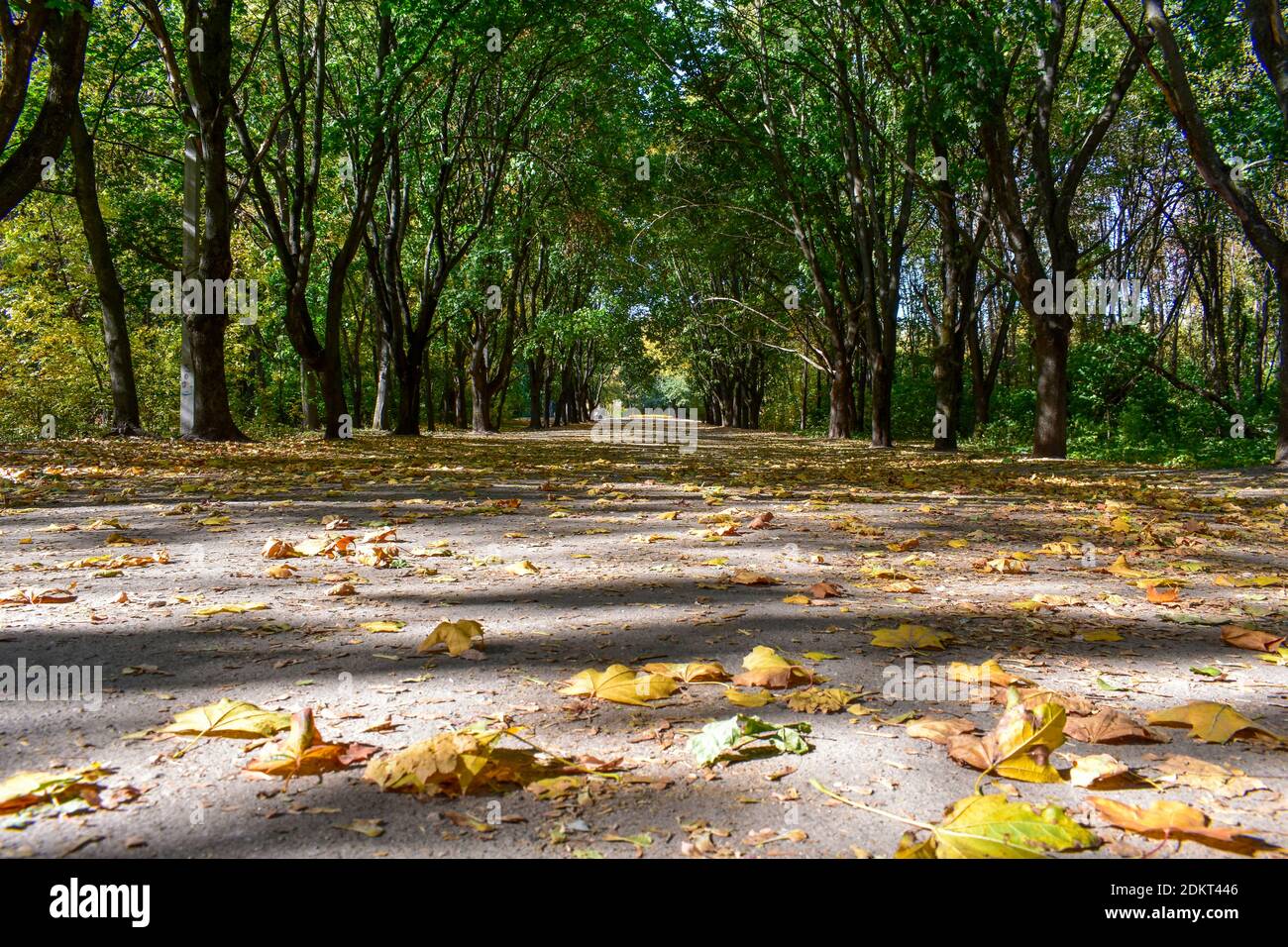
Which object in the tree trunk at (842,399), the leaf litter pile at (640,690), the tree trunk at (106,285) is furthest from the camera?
the tree trunk at (842,399)

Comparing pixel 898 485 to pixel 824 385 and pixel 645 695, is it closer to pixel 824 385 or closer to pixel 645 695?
pixel 645 695

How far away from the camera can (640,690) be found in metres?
2.39

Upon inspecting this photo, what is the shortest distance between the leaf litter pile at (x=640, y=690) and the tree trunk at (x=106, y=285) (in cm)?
1038

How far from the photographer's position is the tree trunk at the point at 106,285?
14.1 meters

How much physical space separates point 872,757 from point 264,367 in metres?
39.8

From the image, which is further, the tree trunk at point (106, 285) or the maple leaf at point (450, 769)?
the tree trunk at point (106, 285)

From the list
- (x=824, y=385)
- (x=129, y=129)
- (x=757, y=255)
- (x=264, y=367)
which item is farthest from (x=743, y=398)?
(x=129, y=129)

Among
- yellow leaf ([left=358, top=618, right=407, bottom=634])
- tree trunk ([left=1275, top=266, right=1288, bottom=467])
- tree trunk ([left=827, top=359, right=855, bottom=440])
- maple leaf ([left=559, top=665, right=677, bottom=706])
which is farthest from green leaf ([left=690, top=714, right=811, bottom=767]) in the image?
tree trunk ([left=827, top=359, right=855, bottom=440])

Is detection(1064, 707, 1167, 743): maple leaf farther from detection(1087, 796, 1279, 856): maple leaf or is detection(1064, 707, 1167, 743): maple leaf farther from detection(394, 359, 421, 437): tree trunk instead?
detection(394, 359, 421, 437): tree trunk

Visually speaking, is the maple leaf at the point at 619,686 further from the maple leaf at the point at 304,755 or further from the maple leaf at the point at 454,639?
the maple leaf at the point at 304,755

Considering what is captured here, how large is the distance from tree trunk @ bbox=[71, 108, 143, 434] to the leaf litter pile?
409 inches

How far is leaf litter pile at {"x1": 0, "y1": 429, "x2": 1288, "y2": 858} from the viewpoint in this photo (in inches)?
64.2

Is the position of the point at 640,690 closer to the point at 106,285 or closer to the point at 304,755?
the point at 304,755

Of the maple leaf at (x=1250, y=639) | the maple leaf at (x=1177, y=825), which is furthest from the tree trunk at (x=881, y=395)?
the maple leaf at (x=1177, y=825)
